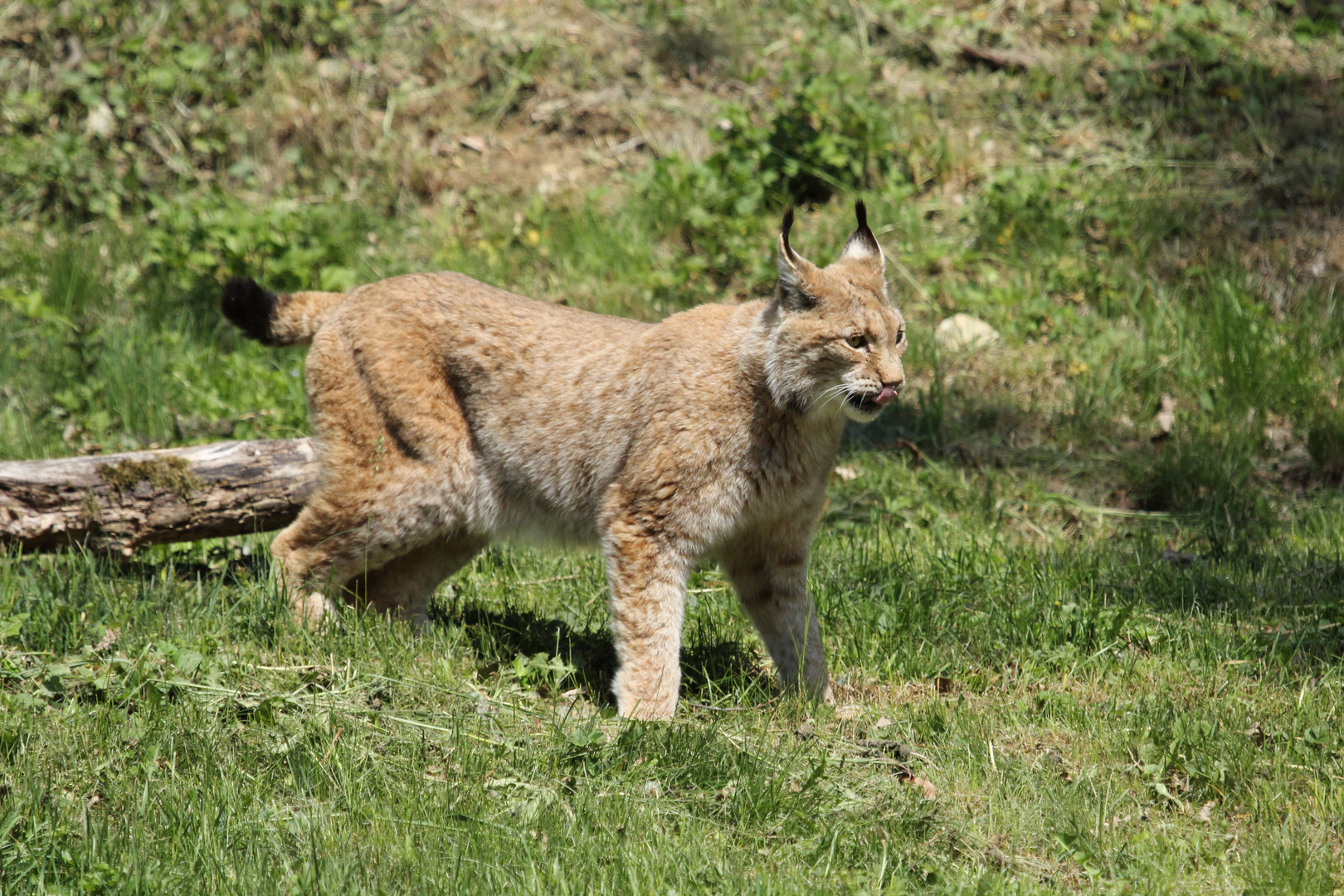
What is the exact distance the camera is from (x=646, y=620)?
4242 mm

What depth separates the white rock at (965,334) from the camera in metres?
7.06

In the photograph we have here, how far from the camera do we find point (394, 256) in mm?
7930

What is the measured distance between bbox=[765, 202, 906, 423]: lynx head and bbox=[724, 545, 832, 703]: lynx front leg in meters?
0.60

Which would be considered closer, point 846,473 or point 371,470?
point 371,470

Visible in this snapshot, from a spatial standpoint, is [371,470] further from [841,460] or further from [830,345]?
[841,460]

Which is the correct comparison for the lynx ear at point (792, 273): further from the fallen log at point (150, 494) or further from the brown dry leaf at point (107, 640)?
the brown dry leaf at point (107, 640)

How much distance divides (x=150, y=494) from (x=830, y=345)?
2.77 metres

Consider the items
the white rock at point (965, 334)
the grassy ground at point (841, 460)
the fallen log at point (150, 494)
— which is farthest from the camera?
the white rock at point (965, 334)

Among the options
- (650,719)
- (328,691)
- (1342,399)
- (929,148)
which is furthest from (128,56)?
(1342,399)

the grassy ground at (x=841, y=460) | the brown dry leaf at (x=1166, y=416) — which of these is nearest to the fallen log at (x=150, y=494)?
the grassy ground at (x=841, y=460)

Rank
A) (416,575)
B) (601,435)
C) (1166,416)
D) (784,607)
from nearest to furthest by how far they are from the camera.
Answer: (784,607) → (601,435) → (416,575) → (1166,416)

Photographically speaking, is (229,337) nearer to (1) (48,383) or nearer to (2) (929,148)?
(1) (48,383)

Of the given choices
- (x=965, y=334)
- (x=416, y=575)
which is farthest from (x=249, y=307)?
(x=965, y=334)

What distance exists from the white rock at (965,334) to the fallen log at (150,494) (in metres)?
3.81
